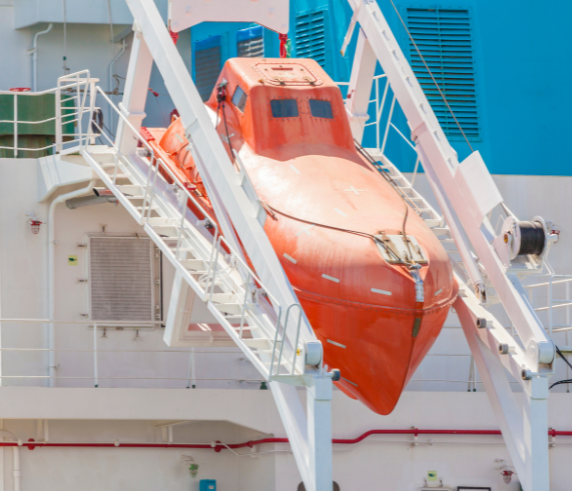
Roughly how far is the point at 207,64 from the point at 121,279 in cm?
486

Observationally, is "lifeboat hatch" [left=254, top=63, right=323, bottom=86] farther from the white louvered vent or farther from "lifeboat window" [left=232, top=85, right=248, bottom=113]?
the white louvered vent

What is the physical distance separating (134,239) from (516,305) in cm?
541

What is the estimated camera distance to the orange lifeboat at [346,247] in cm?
786

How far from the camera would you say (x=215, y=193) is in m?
9.00

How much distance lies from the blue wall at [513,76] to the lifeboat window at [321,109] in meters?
3.37

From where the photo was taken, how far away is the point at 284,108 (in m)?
9.91

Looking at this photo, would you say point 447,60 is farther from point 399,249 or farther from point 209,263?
point 399,249

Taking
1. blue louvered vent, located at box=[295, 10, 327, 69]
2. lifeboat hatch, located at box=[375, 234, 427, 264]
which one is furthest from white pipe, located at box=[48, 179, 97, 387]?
lifeboat hatch, located at box=[375, 234, 427, 264]

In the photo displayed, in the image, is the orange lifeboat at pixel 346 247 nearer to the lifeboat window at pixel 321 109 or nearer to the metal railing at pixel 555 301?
the lifeboat window at pixel 321 109

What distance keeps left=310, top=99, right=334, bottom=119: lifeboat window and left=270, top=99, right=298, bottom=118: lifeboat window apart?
0.21m

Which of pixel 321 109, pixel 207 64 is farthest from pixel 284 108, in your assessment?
pixel 207 64

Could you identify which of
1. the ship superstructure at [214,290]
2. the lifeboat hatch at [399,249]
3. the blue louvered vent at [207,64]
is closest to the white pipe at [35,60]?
the ship superstructure at [214,290]

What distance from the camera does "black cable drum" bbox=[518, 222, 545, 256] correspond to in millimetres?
8344

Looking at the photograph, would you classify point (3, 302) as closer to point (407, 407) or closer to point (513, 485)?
point (407, 407)
